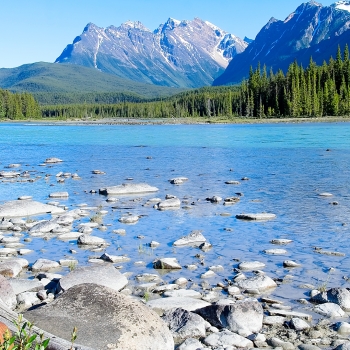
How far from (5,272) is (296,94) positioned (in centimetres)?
11895

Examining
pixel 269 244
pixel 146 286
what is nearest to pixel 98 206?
pixel 269 244

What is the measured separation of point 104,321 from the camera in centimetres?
713

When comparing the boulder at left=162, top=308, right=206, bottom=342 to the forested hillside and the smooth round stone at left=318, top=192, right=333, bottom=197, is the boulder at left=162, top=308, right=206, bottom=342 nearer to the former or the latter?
the smooth round stone at left=318, top=192, right=333, bottom=197

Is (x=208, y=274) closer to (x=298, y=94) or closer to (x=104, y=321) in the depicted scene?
(x=104, y=321)

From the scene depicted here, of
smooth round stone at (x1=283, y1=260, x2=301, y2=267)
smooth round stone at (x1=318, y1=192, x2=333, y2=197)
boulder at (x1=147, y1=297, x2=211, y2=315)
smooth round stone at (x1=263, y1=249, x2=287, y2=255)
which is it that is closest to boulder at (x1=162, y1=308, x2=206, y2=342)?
boulder at (x1=147, y1=297, x2=211, y2=315)

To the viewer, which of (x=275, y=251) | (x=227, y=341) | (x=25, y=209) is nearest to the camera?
(x=227, y=341)

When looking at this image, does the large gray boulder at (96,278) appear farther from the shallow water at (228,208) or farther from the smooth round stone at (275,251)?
the smooth round stone at (275,251)

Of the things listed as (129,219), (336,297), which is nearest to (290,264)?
(336,297)

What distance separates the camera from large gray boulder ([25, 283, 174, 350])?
22.3 ft

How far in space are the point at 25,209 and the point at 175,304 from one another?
412 inches

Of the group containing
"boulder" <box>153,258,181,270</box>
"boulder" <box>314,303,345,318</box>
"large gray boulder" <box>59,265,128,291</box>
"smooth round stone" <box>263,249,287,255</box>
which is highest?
"large gray boulder" <box>59,265,128,291</box>

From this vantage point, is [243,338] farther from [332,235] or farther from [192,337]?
[332,235]

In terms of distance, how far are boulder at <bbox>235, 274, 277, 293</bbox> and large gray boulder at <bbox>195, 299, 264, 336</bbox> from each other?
5.54ft

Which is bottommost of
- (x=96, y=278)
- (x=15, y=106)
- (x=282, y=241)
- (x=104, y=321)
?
(x=282, y=241)
